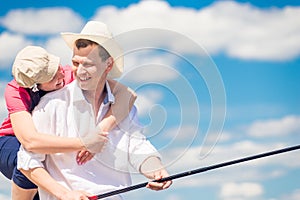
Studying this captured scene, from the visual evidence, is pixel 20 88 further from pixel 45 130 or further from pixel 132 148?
pixel 132 148

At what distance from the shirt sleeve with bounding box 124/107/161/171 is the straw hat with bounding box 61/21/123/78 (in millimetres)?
297

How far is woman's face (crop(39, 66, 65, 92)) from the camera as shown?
3537 mm

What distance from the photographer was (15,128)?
3.48 meters

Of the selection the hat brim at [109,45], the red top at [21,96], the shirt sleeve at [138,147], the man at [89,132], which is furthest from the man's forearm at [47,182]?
the hat brim at [109,45]

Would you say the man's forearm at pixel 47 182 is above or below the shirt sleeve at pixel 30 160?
below

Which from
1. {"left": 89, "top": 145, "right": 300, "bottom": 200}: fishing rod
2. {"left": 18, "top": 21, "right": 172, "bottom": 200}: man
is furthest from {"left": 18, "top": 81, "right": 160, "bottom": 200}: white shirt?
{"left": 89, "top": 145, "right": 300, "bottom": 200}: fishing rod

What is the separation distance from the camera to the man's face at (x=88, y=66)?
136 inches

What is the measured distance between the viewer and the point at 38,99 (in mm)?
3594

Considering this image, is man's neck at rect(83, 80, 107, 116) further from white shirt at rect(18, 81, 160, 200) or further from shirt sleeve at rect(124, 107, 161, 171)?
shirt sleeve at rect(124, 107, 161, 171)

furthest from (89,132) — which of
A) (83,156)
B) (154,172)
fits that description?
(154,172)

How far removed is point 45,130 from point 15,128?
0.55 feet

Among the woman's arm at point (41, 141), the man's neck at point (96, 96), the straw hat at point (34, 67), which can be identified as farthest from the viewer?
the man's neck at point (96, 96)

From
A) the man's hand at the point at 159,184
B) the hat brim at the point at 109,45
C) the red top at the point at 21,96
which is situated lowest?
the man's hand at the point at 159,184

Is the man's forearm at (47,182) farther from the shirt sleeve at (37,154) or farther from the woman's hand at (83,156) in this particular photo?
the woman's hand at (83,156)
